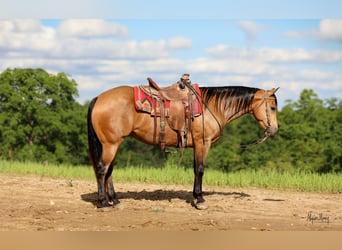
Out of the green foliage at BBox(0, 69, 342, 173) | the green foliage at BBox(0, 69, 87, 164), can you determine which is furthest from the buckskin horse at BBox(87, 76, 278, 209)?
the green foliage at BBox(0, 69, 87, 164)

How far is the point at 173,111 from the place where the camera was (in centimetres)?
881

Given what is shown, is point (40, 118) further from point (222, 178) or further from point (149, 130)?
point (149, 130)

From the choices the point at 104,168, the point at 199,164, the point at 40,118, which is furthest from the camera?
the point at 40,118

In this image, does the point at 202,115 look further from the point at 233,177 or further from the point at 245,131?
the point at 245,131

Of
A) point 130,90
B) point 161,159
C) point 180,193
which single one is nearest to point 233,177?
point 180,193

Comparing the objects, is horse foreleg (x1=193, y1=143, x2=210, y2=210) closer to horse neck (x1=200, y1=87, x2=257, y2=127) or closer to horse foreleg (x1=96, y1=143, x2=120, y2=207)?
horse neck (x1=200, y1=87, x2=257, y2=127)

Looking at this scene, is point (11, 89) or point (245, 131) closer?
point (11, 89)

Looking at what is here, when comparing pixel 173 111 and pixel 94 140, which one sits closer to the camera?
pixel 94 140

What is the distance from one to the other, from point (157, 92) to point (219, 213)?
237cm

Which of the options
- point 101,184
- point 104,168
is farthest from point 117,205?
point 104,168

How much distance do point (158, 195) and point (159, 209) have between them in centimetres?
163

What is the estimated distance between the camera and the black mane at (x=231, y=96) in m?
9.24

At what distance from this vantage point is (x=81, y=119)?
39.9m

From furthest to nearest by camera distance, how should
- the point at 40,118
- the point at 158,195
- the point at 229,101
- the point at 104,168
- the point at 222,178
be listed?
the point at 40,118, the point at 222,178, the point at 158,195, the point at 229,101, the point at 104,168
